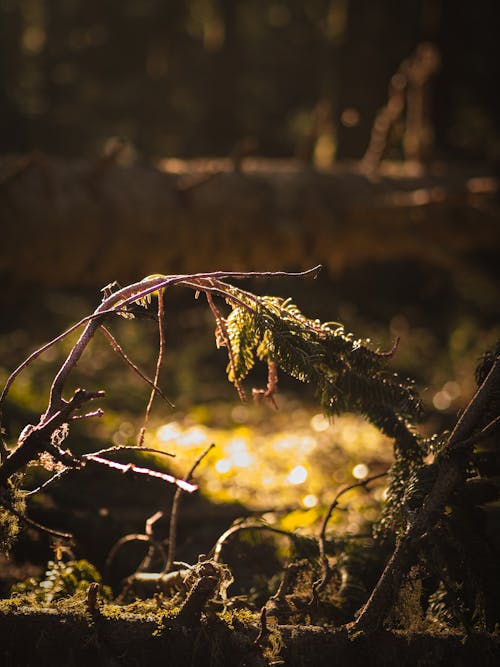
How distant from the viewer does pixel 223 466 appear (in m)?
4.39

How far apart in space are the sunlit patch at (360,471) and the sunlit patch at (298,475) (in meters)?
0.39

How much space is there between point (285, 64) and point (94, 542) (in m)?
17.0

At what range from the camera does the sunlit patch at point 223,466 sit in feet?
14.1

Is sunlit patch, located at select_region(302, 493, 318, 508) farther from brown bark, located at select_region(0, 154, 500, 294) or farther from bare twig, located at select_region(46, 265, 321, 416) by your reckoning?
brown bark, located at select_region(0, 154, 500, 294)

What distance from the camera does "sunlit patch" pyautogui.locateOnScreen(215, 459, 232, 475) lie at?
429 centimetres

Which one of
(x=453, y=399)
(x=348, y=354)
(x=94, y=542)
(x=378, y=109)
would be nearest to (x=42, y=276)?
(x=94, y=542)

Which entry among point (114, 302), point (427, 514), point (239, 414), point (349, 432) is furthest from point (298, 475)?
point (114, 302)

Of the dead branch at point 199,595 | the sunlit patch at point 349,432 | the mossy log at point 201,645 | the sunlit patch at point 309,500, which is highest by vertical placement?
the sunlit patch at point 349,432

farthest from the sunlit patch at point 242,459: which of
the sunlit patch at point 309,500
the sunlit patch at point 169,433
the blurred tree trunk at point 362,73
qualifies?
the blurred tree trunk at point 362,73

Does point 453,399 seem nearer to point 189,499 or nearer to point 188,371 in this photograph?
point 188,371

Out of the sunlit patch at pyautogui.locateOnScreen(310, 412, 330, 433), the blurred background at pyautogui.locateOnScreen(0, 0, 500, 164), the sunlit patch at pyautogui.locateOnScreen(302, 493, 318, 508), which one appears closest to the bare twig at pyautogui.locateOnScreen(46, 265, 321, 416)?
the sunlit patch at pyautogui.locateOnScreen(302, 493, 318, 508)

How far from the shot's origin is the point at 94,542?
8.21 feet

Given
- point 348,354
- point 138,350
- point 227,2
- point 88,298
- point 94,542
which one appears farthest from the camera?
point 227,2

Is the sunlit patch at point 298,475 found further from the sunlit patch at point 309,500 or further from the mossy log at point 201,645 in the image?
the mossy log at point 201,645
